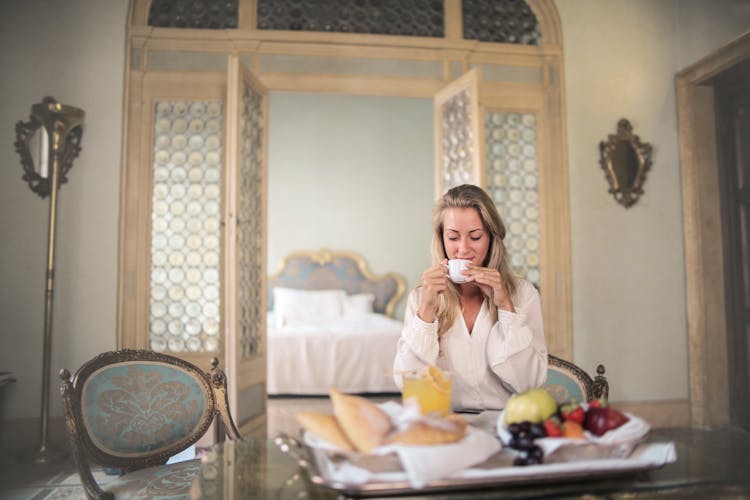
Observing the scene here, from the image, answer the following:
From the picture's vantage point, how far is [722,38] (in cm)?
393

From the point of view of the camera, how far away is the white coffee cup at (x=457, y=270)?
1.66m

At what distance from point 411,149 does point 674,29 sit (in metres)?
3.64

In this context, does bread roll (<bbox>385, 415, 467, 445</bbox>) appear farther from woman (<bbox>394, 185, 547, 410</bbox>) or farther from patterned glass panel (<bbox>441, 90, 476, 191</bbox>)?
patterned glass panel (<bbox>441, 90, 476, 191</bbox>)

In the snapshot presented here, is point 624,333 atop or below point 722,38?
below

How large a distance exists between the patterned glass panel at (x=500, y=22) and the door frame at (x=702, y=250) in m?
1.19

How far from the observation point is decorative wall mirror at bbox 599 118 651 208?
421 centimetres

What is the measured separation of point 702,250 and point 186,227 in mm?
3800

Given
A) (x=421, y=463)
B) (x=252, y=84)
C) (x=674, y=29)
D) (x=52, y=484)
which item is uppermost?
(x=674, y=29)

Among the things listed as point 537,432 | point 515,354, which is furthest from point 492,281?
point 537,432

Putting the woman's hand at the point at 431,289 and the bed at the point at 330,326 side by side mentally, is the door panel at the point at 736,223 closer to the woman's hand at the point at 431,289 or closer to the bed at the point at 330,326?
the bed at the point at 330,326

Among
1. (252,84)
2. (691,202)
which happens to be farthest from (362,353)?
→ (691,202)

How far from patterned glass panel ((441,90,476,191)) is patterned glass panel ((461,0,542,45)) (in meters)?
0.66

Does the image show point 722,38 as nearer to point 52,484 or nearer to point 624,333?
point 624,333

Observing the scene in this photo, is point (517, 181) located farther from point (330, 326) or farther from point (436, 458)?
point (436, 458)
